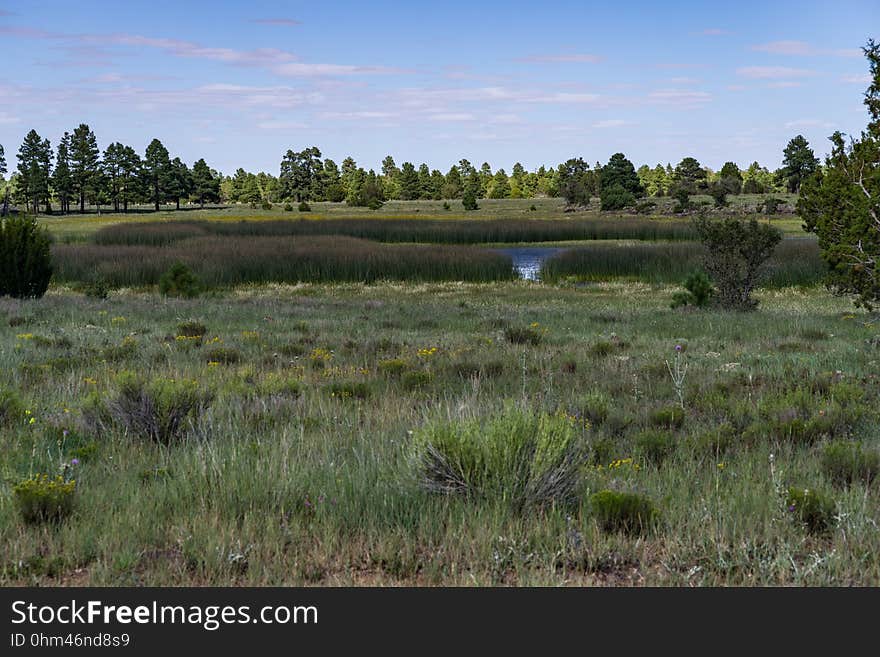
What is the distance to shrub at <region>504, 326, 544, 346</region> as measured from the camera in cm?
1167

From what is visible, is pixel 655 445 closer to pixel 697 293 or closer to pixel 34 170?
pixel 697 293

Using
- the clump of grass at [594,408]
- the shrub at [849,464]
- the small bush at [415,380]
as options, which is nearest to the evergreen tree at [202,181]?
the small bush at [415,380]

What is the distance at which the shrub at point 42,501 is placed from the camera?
4141 millimetres

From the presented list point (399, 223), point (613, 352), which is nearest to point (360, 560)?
point (613, 352)

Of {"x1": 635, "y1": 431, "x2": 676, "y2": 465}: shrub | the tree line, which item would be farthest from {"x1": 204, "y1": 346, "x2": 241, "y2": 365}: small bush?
the tree line

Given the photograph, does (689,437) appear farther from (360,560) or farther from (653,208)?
(653,208)

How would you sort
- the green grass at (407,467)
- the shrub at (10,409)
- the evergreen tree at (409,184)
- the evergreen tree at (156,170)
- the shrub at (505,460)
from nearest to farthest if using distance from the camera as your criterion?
1. the green grass at (407,467)
2. the shrub at (505,460)
3. the shrub at (10,409)
4. the evergreen tree at (156,170)
5. the evergreen tree at (409,184)

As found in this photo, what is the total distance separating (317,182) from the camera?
119 metres

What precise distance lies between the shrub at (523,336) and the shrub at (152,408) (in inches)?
247

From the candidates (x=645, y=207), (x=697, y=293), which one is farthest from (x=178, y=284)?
(x=645, y=207)

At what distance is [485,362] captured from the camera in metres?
9.31

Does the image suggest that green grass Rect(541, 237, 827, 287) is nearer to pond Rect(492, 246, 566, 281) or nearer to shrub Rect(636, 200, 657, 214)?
pond Rect(492, 246, 566, 281)

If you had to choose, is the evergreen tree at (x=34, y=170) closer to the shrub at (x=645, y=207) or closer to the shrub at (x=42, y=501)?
the shrub at (x=645, y=207)

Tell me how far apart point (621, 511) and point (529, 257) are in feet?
127
